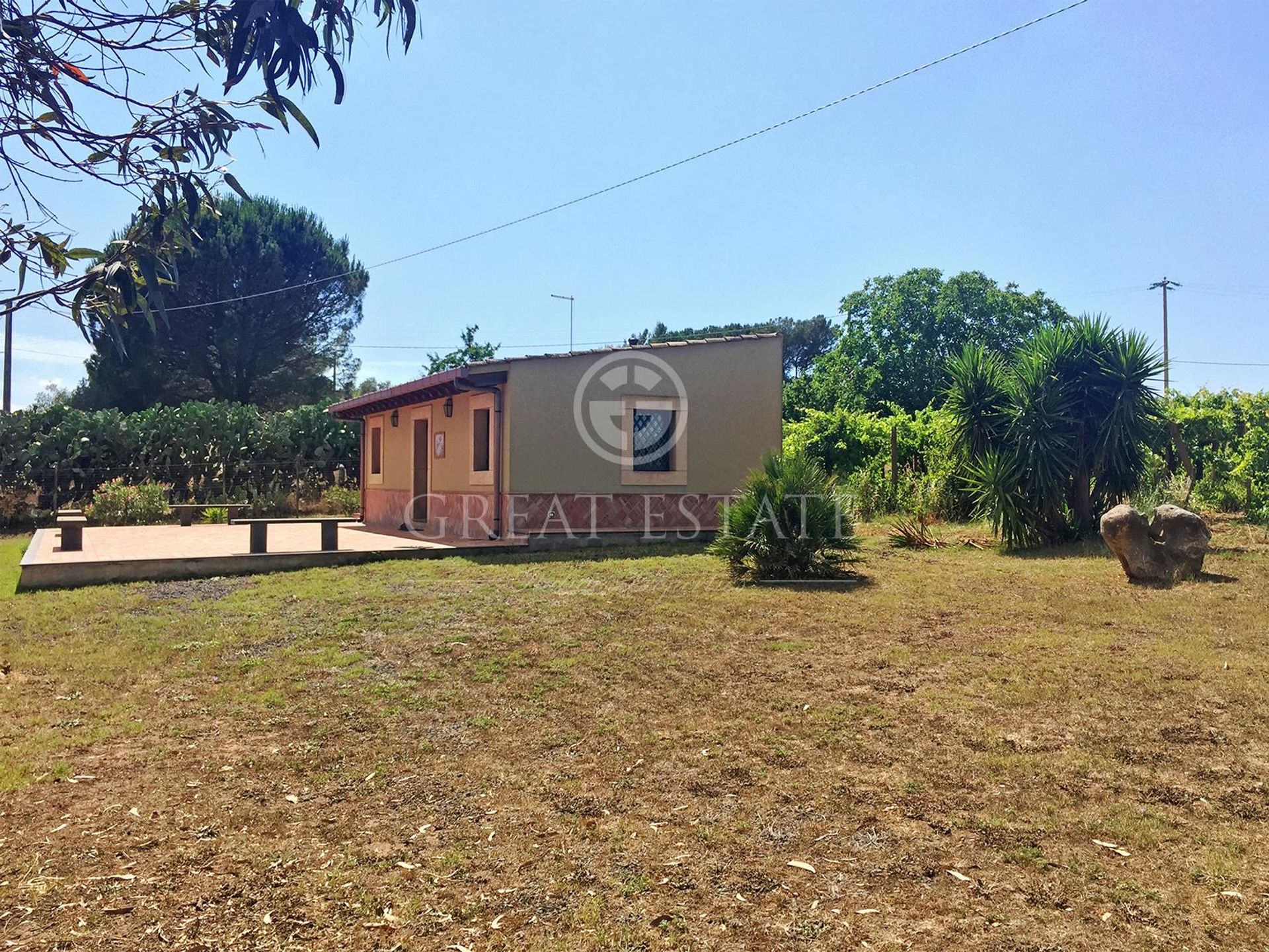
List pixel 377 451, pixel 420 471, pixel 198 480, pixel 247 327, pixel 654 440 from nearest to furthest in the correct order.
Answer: pixel 654 440, pixel 420 471, pixel 377 451, pixel 198 480, pixel 247 327

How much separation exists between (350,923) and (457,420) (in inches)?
480

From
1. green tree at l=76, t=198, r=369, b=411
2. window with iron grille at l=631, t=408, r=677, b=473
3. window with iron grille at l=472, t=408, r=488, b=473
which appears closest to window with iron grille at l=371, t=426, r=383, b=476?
window with iron grille at l=472, t=408, r=488, b=473

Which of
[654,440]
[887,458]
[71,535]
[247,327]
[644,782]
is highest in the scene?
[247,327]

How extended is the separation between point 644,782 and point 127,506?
1834cm

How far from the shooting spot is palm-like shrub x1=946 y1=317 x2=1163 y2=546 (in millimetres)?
11234

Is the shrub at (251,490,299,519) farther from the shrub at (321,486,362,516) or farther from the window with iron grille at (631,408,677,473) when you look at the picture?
the window with iron grille at (631,408,677,473)

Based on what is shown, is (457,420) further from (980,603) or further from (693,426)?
(980,603)

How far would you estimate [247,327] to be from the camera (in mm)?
30812

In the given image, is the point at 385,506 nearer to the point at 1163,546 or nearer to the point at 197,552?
the point at 197,552

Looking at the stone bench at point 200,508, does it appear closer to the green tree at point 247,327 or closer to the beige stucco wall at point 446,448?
the beige stucco wall at point 446,448

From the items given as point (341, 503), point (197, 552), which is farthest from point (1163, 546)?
point (341, 503)

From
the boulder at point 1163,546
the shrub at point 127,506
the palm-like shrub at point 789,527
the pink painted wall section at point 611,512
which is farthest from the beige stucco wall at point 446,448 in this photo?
the boulder at point 1163,546

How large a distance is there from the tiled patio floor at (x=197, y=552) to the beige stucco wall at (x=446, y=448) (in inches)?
42.6

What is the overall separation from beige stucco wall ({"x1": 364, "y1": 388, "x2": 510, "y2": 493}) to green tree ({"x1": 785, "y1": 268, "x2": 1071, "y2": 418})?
67.4ft
